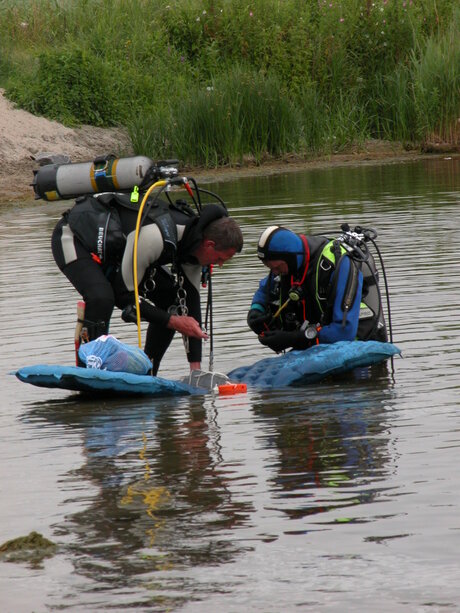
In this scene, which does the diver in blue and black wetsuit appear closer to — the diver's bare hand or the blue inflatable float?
the blue inflatable float

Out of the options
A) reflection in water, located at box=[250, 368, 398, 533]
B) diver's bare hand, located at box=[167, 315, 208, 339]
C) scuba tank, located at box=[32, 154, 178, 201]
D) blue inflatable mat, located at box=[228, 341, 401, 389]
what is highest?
scuba tank, located at box=[32, 154, 178, 201]

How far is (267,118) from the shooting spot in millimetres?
19906

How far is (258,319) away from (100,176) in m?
1.35

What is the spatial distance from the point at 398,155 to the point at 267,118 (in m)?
2.41

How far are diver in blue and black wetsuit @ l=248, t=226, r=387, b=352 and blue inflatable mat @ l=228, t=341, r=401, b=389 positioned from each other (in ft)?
0.66

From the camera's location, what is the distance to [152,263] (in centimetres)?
717

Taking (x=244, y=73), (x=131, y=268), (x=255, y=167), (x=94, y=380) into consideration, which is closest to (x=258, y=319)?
(x=131, y=268)

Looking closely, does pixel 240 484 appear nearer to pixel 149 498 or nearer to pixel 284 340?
pixel 149 498

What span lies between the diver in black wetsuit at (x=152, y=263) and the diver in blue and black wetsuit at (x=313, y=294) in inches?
12.7

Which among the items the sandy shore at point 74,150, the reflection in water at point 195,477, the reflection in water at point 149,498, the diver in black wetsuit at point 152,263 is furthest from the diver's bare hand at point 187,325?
the sandy shore at point 74,150

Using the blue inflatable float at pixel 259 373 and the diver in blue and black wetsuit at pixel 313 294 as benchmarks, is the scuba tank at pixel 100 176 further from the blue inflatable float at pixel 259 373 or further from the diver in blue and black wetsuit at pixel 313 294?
the blue inflatable float at pixel 259 373

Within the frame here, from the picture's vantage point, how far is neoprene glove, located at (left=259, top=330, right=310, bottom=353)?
7629mm

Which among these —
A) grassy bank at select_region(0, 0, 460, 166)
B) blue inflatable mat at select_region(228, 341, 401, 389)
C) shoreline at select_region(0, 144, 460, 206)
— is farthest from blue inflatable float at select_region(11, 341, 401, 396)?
grassy bank at select_region(0, 0, 460, 166)

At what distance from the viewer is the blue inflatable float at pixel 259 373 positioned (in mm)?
6879
